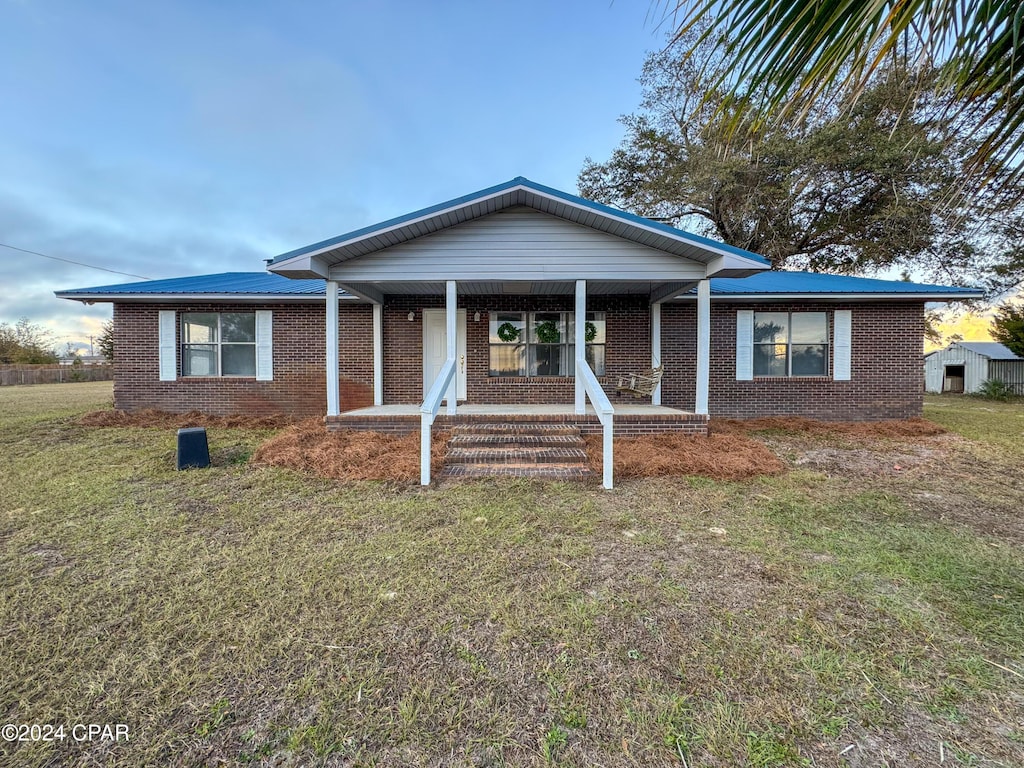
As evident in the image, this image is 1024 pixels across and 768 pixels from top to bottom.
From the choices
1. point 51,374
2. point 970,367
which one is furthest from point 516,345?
point 51,374

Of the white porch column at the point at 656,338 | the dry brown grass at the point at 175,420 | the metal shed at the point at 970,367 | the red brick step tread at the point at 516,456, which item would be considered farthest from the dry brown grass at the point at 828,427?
the metal shed at the point at 970,367

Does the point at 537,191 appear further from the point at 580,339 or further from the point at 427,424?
the point at 427,424

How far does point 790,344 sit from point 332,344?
9958 millimetres

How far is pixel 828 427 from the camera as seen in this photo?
926 centimetres

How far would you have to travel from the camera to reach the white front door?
972cm

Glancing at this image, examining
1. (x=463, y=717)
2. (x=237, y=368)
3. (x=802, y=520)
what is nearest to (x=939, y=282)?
(x=802, y=520)

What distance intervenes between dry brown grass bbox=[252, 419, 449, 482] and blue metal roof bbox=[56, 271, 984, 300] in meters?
4.07

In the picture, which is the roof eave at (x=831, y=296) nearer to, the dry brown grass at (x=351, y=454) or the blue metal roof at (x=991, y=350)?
the dry brown grass at (x=351, y=454)

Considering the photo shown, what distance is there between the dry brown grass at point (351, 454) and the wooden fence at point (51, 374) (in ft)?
87.2

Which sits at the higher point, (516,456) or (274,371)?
(274,371)

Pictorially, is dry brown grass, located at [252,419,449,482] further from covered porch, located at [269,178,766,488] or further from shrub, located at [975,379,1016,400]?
shrub, located at [975,379,1016,400]

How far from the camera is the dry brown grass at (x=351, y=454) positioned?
5.57m

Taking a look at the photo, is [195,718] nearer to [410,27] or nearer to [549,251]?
[549,251]

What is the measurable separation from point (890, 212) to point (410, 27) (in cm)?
1535
